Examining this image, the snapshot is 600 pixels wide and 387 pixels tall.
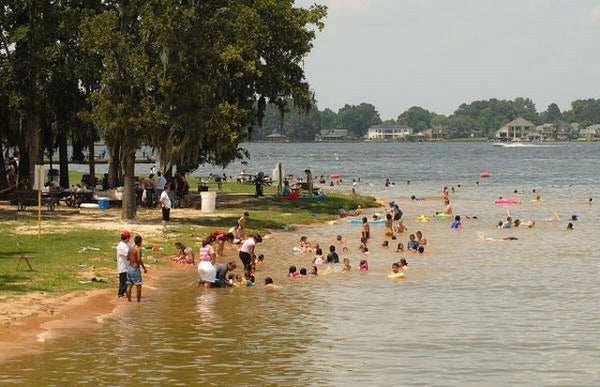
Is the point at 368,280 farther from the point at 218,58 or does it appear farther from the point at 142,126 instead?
the point at 218,58

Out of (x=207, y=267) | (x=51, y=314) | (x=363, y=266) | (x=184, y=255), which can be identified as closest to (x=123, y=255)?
(x=51, y=314)

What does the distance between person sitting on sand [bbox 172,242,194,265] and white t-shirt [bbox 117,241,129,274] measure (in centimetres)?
801

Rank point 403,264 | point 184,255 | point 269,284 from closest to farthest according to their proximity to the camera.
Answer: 1. point 269,284
2. point 184,255
3. point 403,264

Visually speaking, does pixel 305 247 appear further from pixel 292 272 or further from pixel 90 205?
pixel 90 205

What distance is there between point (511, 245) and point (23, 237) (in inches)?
Result: 881

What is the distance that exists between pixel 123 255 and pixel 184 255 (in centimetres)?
885

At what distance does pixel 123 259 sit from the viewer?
24391mm

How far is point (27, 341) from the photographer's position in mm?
20094

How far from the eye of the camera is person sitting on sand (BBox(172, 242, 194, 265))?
32.8 metres

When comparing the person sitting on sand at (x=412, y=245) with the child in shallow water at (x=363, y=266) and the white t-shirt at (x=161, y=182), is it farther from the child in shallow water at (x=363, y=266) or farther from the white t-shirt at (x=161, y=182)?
the white t-shirt at (x=161, y=182)

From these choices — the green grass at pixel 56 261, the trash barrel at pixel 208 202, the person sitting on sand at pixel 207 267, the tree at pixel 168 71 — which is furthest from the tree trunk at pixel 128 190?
the person sitting on sand at pixel 207 267

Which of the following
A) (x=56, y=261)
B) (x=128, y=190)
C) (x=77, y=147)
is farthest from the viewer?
(x=77, y=147)

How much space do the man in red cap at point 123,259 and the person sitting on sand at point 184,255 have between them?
7355 millimetres

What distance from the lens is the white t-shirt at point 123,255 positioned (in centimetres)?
2406
